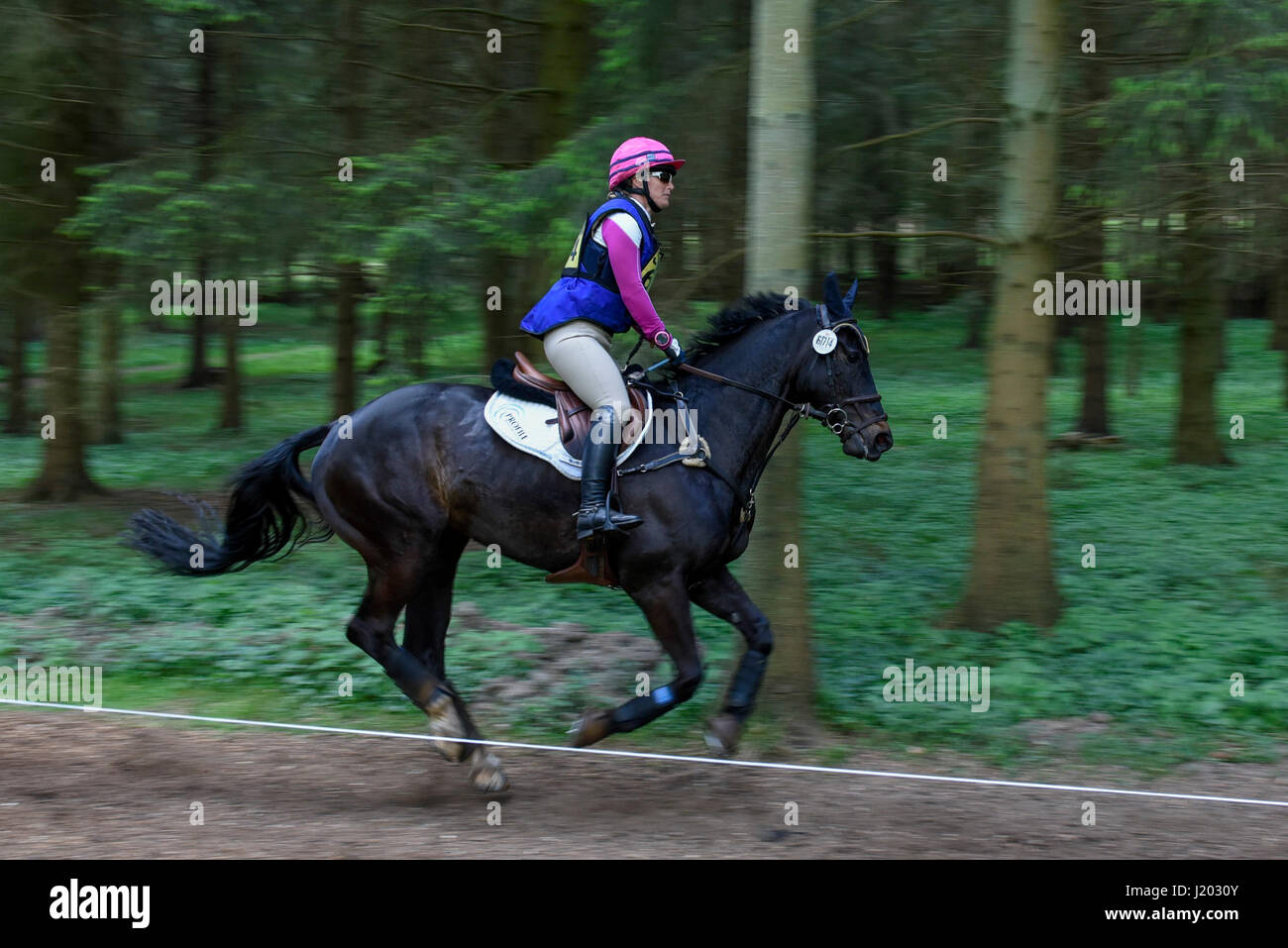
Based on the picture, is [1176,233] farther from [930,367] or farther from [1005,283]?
[930,367]

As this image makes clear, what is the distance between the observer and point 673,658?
6.79m

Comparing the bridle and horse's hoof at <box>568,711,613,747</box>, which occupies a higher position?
the bridle

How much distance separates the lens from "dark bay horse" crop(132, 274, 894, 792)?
6.79 m

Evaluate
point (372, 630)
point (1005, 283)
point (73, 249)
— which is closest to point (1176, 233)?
point (1005, 283)

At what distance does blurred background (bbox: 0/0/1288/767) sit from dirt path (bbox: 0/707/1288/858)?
0.80 m

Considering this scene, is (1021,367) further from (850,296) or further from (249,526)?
(249,526)

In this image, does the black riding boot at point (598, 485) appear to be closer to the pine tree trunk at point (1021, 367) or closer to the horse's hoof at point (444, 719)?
the horse's hoof at point (444, 719)

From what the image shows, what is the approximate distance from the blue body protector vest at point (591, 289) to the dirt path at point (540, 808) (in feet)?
8.66

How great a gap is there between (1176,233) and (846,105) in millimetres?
3628

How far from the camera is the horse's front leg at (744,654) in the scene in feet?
22.7

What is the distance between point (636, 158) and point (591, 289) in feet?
2.47

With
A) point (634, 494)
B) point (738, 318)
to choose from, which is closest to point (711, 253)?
point (738, 318)
